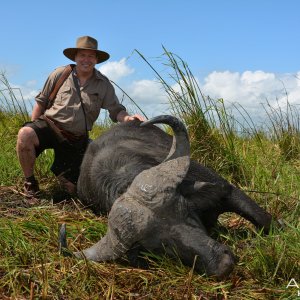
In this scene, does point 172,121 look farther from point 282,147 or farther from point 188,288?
point 282,147

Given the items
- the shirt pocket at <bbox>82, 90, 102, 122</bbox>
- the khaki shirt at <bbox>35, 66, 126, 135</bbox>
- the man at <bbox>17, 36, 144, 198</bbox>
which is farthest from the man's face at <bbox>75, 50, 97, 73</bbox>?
the shirt pocket at <bbox>82, 90, 102, 122</bbox>

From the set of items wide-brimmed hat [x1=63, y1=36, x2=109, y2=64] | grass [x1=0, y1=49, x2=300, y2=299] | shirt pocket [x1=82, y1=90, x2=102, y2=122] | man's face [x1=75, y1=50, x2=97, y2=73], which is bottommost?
grass [x1=0, y1=49, x2=300, y2=299]

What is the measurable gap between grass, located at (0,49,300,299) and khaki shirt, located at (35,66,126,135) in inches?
28.1

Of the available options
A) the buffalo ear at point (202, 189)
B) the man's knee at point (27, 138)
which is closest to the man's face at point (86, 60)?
the man's knee at point (27, 138)

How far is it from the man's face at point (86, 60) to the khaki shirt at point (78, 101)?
120 mm

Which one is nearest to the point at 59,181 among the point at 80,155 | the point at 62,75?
the point at 80,155

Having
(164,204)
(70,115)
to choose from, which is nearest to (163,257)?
(164,204)

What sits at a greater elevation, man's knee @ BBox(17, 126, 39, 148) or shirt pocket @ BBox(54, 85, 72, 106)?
shirt pocket @ BBox(54, 85, 72, 106)

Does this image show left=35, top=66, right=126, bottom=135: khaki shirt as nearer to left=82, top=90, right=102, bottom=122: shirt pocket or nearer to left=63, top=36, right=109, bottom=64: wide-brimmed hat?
left=82, top=90, right=102, bottom=122: shirt pocket

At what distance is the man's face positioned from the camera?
5465mm

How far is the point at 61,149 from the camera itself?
5664 millimetres

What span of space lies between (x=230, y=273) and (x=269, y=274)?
0.26 metres

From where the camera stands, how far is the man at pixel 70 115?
538 cm

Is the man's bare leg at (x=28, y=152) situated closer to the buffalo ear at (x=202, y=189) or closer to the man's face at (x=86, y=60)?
the man's face at (x=86, y=60)
